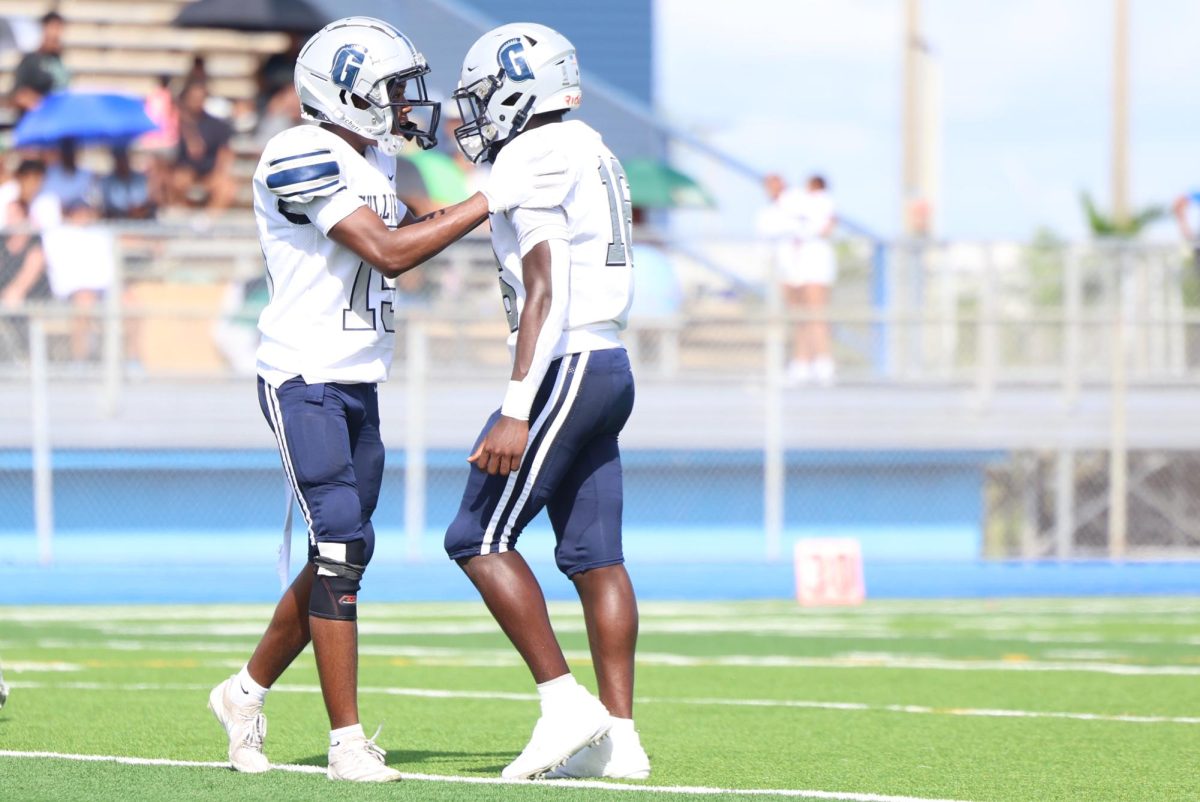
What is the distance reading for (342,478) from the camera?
17.2 ft

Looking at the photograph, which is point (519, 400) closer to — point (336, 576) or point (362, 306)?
point (362, 306)

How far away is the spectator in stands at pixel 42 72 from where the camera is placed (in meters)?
16.9

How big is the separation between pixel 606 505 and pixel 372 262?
0.97 meters

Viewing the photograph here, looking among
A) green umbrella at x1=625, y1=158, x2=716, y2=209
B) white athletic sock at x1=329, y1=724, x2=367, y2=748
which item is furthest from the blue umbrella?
white athletic sock at x1=329, y1=724, x2=367, y2=748

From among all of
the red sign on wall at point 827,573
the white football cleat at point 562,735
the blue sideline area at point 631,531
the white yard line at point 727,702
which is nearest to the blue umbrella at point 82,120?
the blue sideline area at point 631,531

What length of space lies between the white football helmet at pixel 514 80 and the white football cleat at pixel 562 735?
154 centimetres

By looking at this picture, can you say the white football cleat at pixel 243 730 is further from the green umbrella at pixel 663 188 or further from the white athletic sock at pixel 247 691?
the green umbrella at pixel 663 188

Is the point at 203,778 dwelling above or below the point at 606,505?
below

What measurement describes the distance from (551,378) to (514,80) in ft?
2.63

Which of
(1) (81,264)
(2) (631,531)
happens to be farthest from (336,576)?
(2) (631,531)

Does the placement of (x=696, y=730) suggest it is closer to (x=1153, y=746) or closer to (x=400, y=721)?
(x=400, y=721)

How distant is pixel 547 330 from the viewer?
17.2 feet

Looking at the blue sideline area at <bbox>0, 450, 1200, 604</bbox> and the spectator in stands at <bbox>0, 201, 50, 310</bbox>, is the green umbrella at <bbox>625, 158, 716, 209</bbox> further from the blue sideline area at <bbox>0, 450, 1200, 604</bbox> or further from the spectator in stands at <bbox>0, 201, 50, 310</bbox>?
the spectator in stands at <bbox>0, 201, 50, 310</bbox>

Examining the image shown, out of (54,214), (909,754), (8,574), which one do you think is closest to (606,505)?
(909,754)
